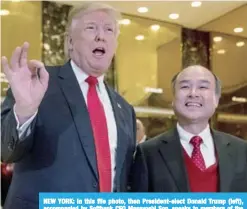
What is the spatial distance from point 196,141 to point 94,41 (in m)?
0.38

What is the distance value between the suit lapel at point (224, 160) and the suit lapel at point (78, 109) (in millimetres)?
327

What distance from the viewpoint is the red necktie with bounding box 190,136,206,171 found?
3.95 ft

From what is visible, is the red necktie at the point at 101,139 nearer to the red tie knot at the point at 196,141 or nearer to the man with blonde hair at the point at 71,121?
the man with blonde hair at the point at 71,121

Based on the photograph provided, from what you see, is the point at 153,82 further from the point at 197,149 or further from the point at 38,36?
the point at 197,149

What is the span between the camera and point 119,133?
119 cm

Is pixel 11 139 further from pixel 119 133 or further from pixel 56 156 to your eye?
pixel 119 133

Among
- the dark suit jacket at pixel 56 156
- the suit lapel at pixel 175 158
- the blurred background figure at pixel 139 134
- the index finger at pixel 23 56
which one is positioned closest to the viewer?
the index finger at pixel 23 56

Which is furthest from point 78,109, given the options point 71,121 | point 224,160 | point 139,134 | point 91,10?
point 139,134

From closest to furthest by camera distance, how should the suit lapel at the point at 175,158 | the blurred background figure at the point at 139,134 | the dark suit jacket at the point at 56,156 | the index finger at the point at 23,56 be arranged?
1. the index finger at the point at 23,56
2. the dark suit jacket at the point at 56,156
3. the suit lapel at the point at 175,158
4. the blurred background figure at the point at 139,134

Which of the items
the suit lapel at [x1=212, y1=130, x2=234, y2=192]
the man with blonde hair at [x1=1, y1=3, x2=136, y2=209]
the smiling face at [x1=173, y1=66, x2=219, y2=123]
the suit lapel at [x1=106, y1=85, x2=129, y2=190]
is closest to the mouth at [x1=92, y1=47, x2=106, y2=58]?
the man with blonde hair at [x1=1, y1=3, x2=136, y2=209]

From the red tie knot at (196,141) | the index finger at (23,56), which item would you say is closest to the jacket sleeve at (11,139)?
the index finger at (23,56)

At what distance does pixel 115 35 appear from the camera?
1.24 meters

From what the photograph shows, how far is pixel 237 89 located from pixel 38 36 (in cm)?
170

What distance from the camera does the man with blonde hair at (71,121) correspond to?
965 millimetres
